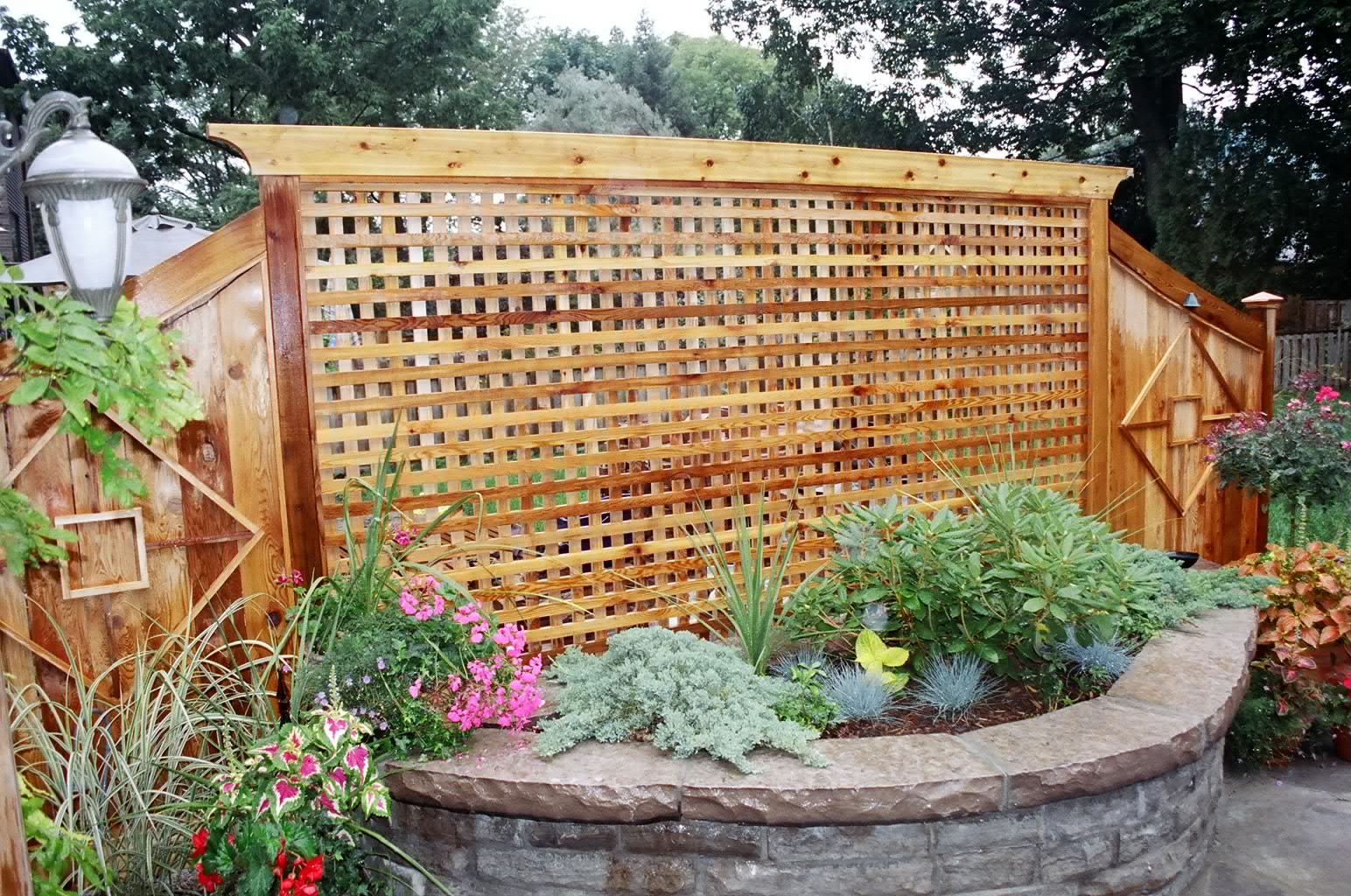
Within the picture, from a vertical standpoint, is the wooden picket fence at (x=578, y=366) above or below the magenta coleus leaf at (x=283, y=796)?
above

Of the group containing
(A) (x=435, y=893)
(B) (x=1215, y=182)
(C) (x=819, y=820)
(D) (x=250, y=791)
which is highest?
(B) (x=1215, y=182)

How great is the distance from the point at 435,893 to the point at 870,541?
1.63 meters

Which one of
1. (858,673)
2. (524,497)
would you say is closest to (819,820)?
(858,673)

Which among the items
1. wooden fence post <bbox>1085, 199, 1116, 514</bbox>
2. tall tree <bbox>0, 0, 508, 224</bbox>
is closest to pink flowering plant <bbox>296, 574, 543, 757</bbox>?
wooden fence post <bbox>1085, 199, 1116, 514</bbox>

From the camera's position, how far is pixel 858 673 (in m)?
2.87

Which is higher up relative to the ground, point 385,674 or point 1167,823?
point 385,674

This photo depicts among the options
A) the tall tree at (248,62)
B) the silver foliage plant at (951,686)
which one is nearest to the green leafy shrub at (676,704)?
the silver foliage plant at (951,686)

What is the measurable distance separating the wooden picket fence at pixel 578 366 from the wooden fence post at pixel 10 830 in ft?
4.45

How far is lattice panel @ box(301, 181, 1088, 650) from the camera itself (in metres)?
3.12

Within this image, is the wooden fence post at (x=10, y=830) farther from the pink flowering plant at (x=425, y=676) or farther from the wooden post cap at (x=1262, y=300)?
the wooden post cap at (x=1262, y=300)

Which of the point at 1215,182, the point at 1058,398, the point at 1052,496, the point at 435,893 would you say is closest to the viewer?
the point at 435,893

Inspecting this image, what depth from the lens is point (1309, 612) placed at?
3.53 m

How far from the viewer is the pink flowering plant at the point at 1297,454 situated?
4.17 meters

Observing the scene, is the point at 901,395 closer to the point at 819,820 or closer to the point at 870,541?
the point at 870,541
